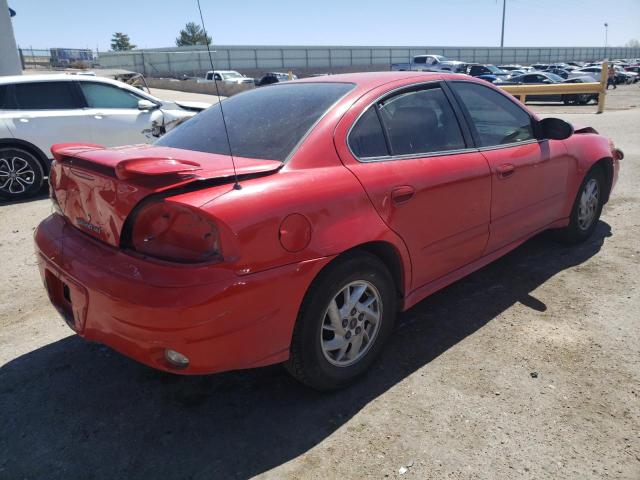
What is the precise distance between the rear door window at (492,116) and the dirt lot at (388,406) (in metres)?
1.17

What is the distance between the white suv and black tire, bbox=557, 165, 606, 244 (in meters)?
4.82

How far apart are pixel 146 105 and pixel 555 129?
20.0 ft

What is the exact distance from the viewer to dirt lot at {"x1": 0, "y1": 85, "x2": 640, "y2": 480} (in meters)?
2.27

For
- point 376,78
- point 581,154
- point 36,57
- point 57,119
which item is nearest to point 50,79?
point 57,119

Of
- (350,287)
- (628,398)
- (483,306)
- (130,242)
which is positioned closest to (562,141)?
(483,306)

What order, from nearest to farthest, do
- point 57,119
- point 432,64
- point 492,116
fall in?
point 492,116
point 57,119
point 432,64

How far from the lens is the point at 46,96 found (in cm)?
746

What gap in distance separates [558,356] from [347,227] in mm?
1554

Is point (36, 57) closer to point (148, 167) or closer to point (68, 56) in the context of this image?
point (68, 56)

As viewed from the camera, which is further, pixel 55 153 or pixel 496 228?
pixel 496 228

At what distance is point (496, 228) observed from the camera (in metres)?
3.59

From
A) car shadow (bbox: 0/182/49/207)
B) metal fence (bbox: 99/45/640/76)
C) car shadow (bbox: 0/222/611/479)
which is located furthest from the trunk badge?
metal fence (bbox: 99/45/640/76)

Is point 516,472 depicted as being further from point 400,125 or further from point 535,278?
point 535,278

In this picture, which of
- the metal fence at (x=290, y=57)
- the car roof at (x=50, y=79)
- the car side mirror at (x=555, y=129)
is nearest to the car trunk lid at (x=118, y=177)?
the car side mirror at (x=555, y=129)
